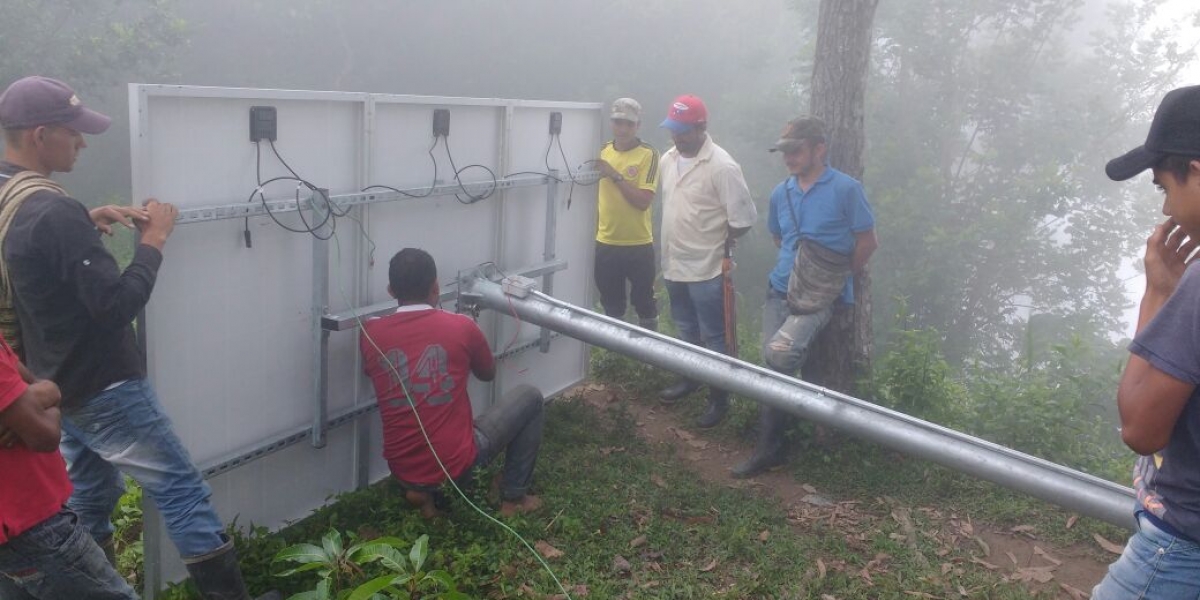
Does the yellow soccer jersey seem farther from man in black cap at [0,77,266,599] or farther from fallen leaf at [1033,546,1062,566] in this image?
man in black cap at [0,77,266,599]

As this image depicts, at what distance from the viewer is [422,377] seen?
491 centimetres

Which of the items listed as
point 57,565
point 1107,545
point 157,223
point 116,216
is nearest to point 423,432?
point 157,223

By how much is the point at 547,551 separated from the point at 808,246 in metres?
2.63

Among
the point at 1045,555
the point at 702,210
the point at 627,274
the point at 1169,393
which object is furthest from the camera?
the point at 627,274

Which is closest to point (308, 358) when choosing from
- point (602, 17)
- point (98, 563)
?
point (98, 563)

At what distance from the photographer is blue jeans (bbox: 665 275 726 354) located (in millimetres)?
6992

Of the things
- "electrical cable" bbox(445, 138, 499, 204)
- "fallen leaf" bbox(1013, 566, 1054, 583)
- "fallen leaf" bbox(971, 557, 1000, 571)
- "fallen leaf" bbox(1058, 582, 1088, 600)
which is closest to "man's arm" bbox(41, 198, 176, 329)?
"electrical cable" bbox(445, 138, 499, 204)

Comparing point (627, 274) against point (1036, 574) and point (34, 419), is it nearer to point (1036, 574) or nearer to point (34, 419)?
point (1036, 574)

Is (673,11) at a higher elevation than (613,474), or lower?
higher

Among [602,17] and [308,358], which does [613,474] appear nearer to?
[308,358]

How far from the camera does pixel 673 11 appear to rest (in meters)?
36.7

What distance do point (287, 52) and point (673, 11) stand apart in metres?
15.0

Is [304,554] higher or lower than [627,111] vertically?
lower

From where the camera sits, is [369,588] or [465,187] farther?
[465,187]
